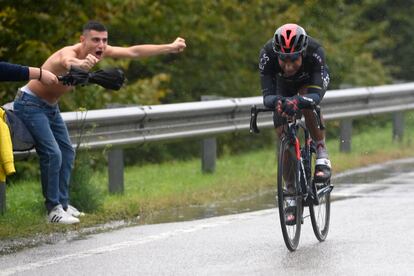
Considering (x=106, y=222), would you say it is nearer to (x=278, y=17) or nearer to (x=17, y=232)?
(x=17, y=232)

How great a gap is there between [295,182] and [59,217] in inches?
89.4

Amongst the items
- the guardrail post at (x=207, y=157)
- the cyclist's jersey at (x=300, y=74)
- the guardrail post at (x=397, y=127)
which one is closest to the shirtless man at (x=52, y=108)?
the cyclist's jersey at (x=300, y=74)

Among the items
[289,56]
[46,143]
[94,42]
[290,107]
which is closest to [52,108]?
[46,143]

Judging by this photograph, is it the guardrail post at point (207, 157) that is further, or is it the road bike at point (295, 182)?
the guardrail post at point (207, 157)

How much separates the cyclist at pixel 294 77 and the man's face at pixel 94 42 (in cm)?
166

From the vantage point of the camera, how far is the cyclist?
34.3 feet

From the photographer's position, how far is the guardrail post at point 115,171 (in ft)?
45.7

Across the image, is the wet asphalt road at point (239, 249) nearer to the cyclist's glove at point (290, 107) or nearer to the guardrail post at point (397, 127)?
the cyclist's glove at point (290, 107)

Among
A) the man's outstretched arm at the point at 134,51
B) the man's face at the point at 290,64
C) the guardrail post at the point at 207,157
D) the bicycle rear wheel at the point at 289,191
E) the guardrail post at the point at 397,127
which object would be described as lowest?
the guardrail post at the point at 397,127

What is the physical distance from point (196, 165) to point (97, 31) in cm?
655

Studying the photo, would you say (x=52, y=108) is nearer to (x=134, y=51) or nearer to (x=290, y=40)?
(x=134, y=51)

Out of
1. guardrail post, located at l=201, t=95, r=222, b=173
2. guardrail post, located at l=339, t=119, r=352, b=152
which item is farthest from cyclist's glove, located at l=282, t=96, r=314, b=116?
guardrail post, located at l=339, t=119, r=352, b=152

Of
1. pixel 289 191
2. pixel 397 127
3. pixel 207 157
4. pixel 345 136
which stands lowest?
pixel 397 127

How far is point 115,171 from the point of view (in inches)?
549
